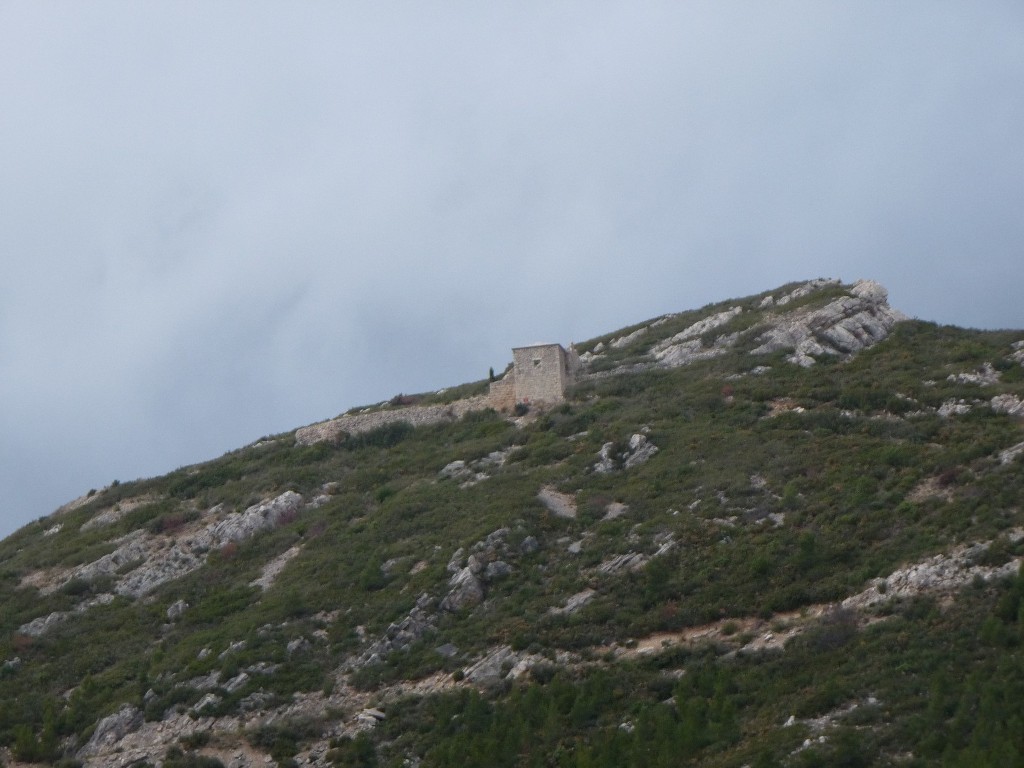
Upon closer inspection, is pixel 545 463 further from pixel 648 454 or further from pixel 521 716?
pixel 521 716

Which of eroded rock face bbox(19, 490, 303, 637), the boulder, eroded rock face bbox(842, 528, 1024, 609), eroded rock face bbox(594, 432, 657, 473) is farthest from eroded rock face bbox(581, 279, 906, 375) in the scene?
eroded rock face bbox(842, 528, 1024, 609)

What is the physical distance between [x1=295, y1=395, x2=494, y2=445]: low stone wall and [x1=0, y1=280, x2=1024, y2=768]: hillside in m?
0.20

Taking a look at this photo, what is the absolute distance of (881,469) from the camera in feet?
132

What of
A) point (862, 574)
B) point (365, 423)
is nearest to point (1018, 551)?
point (862, 574)

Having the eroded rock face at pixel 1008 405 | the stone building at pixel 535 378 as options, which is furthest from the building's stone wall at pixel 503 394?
the eroded rock face at pixel 1008 405

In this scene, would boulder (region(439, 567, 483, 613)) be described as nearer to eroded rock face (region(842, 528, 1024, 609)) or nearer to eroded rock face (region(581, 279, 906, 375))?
eroded rock face (region(842, 528, 1024, 609))

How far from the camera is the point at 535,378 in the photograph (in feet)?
191

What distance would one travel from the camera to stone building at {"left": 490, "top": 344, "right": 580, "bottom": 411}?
5769 centimetres

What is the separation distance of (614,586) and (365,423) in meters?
24.6

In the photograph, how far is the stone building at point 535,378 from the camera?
189ft

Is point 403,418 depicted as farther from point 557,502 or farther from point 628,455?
point 557,502

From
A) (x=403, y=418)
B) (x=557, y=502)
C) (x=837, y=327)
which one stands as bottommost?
(x=557, y=502)

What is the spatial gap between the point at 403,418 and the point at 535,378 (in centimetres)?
653

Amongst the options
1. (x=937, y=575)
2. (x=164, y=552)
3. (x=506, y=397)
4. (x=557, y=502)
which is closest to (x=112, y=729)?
(x=164, y=552)
